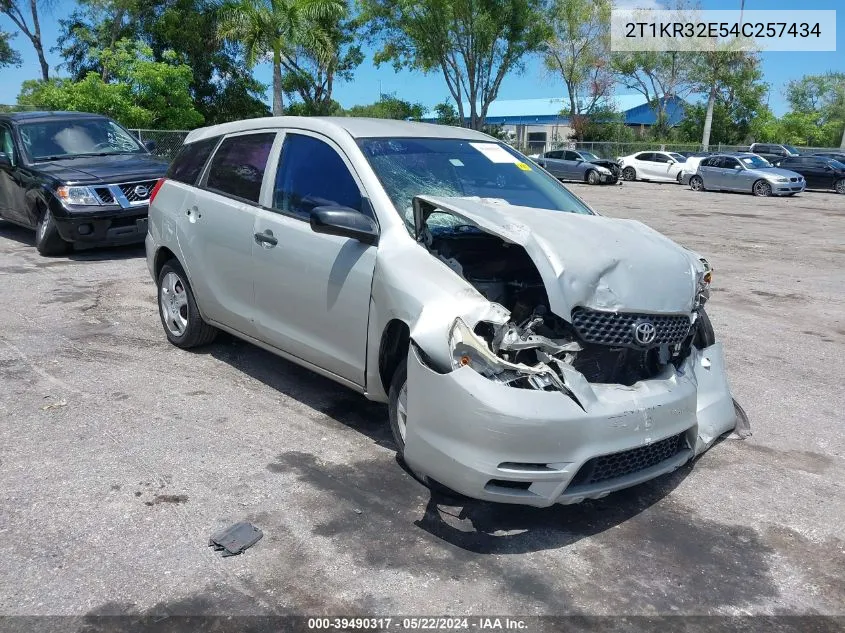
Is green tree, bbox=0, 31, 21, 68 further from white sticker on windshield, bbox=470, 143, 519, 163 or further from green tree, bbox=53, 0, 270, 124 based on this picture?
white sticker on windshield, bbox=470, 143, 519, 163

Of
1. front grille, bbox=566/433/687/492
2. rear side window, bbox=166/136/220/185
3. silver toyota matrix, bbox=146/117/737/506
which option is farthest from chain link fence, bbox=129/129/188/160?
front grille, bbox=566/433/687/492

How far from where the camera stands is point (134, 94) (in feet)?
78.2

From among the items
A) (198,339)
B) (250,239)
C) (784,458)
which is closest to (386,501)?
(250,239)

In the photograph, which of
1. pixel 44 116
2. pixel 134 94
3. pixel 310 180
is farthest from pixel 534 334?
pixel 134 94

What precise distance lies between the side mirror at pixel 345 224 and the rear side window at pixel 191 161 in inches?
83.0

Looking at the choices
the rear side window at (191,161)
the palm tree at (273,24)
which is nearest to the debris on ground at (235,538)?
the rear side window at (191,161)

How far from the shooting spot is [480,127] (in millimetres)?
43125

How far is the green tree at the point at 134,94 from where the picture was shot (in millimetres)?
22438

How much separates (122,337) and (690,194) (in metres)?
24.6

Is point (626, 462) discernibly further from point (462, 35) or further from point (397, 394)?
point (462, 35)

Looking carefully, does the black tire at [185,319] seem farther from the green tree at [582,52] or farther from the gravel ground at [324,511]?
the green tree at [582,52]

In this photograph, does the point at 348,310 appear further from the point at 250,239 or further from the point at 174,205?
the point at 174,205

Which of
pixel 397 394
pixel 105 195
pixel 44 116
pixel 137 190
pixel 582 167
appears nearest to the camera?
pixel 397 394

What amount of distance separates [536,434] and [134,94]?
2385cm
